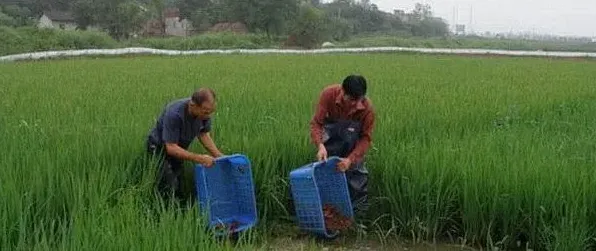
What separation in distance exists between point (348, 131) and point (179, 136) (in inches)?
39.6

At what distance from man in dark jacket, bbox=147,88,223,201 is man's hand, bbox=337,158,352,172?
711 mm

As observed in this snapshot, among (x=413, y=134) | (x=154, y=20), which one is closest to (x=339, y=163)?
(x=413, y=134)

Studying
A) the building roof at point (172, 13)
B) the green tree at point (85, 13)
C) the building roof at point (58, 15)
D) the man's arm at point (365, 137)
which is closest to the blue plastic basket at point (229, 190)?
the man's arm at point (365, 137)

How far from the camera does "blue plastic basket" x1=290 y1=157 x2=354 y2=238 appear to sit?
3482 mm

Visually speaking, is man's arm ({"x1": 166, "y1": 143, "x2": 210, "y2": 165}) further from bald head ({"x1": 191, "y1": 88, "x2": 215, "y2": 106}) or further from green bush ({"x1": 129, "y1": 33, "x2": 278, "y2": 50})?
green bush ({"x1": 129, "y1": 33, "x2": 278, "y2": 50})

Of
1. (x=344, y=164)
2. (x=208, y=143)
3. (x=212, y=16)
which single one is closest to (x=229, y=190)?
(x=208, y=143)

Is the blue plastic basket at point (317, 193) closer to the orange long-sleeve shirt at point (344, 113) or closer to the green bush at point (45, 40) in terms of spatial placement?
the orange long-sleeve shirt at point (344, 113)

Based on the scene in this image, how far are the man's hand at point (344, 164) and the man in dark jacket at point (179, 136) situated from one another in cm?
71

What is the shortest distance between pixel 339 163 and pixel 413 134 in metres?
1.47

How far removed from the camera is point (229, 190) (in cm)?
386

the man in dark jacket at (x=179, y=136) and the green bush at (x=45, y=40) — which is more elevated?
the green bush at (x=45, y=40)

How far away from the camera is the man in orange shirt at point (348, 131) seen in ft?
12.6

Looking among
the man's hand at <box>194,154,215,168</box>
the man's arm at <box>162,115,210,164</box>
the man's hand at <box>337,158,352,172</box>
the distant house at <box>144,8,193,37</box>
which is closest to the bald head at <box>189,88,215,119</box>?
the man's arm at <box>162,115,210,164</box>

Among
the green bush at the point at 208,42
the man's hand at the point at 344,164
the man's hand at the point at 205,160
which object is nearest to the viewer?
the man's hand at the point at 205,160
